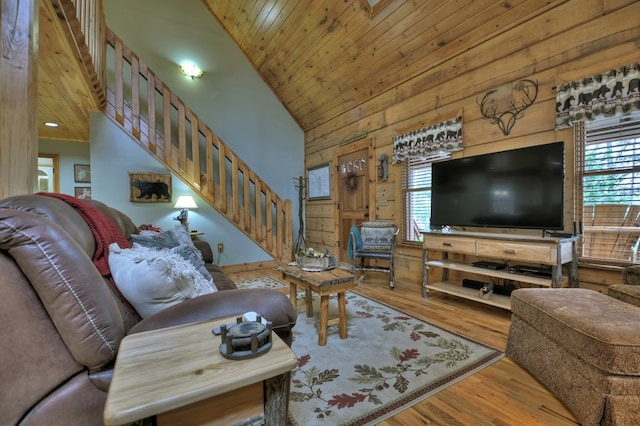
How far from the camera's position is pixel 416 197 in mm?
3736

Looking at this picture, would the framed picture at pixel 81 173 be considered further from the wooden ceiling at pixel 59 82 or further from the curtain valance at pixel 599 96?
the curtain valance at pixel 599 96

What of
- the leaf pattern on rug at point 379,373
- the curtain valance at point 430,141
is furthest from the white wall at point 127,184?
the leaf pattern on rug at point 379,373

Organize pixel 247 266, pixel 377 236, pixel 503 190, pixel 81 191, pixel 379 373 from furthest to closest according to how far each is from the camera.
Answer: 1. pixel 81 191
2. pixel 247 266
3. pixel 377 236
4. pixel 503 190
5. pixel 379 373

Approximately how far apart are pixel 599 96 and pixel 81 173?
7.59 meters

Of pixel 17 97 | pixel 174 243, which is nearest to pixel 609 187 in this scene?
pixel 174 243

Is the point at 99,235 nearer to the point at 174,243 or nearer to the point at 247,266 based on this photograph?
the point at 174,243

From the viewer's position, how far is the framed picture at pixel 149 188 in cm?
397

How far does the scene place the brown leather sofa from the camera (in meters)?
0.79

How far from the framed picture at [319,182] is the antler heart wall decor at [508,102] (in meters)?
2.82

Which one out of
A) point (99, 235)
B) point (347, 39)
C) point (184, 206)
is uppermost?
point (347, 39)

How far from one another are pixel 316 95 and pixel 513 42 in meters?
2.98

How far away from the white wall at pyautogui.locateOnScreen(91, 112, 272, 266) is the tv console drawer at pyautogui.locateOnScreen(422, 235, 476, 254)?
3.10 metres

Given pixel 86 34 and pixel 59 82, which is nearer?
pixel 86 34

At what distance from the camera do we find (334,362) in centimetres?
186
